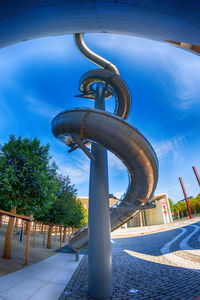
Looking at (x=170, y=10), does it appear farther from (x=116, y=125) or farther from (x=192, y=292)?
(x=192, y=292)

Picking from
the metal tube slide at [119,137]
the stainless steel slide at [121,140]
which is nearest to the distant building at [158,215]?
the stainless steel slide at [121,140]

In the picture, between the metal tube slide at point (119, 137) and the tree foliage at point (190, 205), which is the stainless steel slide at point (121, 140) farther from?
the tree foliage at point (190, 205)

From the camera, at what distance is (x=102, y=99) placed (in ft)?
24.5

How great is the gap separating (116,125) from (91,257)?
4374 millimetres

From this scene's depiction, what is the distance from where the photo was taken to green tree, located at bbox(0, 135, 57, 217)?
8.02m

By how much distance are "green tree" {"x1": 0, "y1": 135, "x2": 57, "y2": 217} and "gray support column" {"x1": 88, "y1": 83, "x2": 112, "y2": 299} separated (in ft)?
14.7

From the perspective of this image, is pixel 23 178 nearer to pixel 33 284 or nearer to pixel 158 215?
pixel 33 284

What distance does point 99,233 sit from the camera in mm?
5016

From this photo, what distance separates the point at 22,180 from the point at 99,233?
5.60 meters

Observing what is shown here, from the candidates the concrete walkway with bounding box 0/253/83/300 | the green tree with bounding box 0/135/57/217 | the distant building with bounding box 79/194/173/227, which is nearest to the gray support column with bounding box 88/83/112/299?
the concrete walkway with bounding box 0/253/83/300

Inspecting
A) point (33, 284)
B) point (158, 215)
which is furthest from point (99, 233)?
point (158, 215)

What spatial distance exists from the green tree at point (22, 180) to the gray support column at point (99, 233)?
14.7 feet

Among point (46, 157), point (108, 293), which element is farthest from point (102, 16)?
point (46, 157)

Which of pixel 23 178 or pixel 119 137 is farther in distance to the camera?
pixel 23 178
